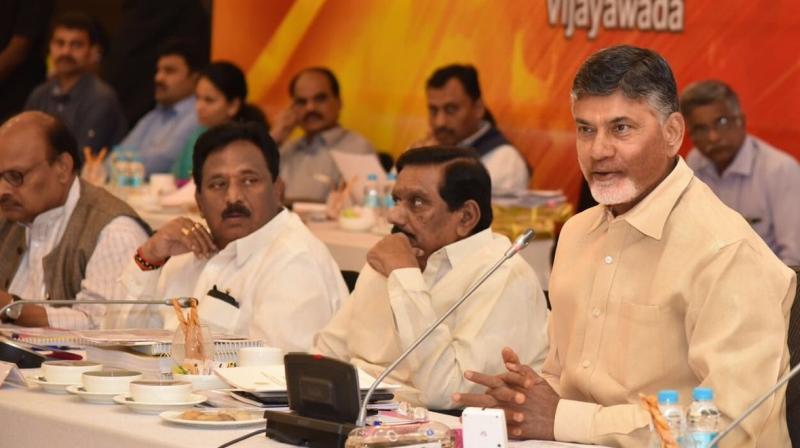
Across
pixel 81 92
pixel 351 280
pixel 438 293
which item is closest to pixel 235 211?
pixel 351 280

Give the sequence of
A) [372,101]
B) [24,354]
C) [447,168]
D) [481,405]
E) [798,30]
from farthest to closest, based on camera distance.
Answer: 1. [372,101]
2. [798,30]
3. [447,168]
4. [24,354]
5. [481,405]

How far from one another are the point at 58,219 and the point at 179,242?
2.02 feet

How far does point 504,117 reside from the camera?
25.2 feet

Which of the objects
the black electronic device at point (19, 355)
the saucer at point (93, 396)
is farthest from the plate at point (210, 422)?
the black electronic device at point (19, 355)

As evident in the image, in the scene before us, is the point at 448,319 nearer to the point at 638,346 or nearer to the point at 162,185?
the point at 638,346

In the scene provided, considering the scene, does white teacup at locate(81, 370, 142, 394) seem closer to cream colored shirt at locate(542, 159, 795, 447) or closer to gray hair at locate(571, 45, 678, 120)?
cream colored shirt at locate(542, 159, 795, 447)

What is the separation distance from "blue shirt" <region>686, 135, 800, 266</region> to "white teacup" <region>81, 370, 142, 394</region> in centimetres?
A: 358

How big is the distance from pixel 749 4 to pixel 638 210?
3.81m

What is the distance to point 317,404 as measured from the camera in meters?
2.74

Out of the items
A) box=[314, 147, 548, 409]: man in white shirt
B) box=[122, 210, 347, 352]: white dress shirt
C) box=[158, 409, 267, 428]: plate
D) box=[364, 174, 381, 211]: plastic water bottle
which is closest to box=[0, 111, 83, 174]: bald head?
box=[122, 210, 347, 352]: white dress shirt

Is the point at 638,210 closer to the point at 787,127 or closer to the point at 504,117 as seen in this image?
the point at 787,127

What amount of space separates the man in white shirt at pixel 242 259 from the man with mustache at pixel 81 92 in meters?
4.64

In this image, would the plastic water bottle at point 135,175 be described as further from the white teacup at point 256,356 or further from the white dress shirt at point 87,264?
the white teacup at point 256,356

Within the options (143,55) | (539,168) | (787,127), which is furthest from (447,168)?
(143,55)
